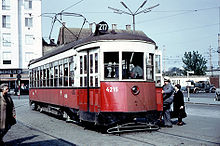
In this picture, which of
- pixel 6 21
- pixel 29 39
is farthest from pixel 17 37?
pixel 6 21

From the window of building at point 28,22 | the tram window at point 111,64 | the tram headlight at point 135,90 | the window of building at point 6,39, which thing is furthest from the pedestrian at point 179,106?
the window of building at point 28,22

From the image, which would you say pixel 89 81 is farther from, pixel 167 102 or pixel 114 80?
pixel 167 102

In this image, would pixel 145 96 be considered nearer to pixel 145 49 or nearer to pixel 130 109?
pixel 130 109

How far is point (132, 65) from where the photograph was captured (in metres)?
10.8

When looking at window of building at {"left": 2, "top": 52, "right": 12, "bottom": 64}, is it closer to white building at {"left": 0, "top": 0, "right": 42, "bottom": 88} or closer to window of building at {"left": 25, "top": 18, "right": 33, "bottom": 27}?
white building at {"left": 0, "top": 0, "right": 42, "bottom": 88}

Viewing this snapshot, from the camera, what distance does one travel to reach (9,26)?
5228 cm

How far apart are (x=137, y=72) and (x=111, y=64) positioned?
862 mm

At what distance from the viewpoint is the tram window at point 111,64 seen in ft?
35.0

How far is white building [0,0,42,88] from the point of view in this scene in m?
52.2

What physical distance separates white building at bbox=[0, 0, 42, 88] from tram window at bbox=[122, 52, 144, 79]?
44.0 metres

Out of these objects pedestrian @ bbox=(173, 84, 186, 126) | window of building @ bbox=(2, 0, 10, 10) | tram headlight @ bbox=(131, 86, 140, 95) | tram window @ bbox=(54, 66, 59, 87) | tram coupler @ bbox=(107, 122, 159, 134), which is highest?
window of building @ bbox=(2, 0, 10, 10)

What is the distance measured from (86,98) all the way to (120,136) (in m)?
1.91

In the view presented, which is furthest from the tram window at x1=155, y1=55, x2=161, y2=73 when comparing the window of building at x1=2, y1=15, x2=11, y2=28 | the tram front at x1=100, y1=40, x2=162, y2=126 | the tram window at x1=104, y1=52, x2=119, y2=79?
the window of building at x1=2, y1=15, x2=11, y2=28

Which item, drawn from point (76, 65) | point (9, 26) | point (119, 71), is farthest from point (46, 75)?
point (9, 26)
